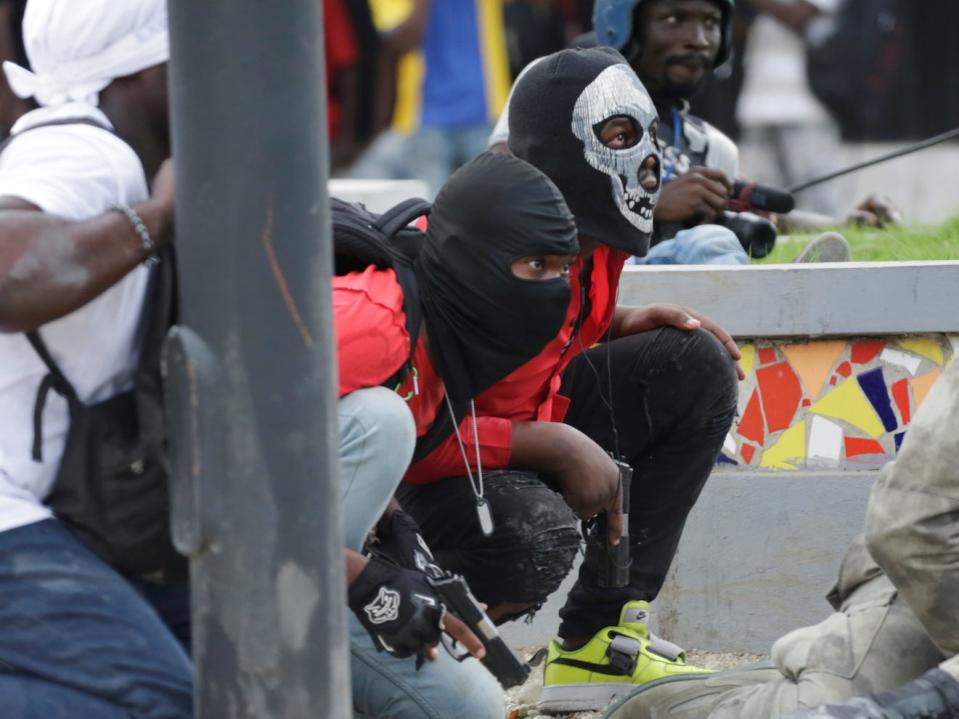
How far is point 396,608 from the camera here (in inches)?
107

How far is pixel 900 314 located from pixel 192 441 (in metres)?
2.46

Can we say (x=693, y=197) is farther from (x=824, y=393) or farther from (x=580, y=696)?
(x=580, y=696)

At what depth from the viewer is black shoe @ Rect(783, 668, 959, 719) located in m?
2.79

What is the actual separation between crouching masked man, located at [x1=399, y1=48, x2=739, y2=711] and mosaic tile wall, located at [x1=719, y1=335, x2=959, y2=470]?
0.47m

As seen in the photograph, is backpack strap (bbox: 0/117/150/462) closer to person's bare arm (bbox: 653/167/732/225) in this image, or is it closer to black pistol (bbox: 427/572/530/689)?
black pistol (bbox: 427/572/530/689)

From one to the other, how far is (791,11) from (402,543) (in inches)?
236

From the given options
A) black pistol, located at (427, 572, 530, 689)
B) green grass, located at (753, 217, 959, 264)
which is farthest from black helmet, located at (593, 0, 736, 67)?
black pistol, located at (427, 572, 530, 689)

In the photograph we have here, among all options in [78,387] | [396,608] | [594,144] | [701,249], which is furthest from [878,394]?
[78,387]

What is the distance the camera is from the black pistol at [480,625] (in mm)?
2740

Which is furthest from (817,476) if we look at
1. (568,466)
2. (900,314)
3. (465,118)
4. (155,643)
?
(465,118)

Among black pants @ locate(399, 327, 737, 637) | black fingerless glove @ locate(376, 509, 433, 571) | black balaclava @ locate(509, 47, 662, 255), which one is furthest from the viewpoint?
black pants @ locate(399, 327, 737, 637)

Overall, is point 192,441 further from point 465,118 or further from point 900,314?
point 465,118

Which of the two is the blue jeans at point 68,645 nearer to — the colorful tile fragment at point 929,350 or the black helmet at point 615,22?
the colorful tile fragment at point 929,350

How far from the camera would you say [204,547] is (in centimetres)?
224
